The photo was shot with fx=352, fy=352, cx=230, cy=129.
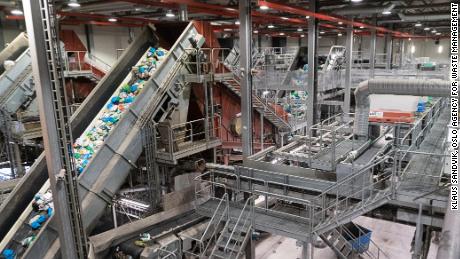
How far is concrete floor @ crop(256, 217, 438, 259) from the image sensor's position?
11562 millimetres

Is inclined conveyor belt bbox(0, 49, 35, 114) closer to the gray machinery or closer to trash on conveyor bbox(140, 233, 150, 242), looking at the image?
the gray machinery

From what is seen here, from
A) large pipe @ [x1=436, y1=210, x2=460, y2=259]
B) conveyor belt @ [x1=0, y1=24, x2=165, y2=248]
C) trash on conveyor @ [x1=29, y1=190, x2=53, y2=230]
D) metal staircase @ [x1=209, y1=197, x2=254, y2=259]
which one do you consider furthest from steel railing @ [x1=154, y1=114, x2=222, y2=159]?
large pipe @ [x1=436, y1=210, x2=460, y2=259]

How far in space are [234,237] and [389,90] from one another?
5056mm

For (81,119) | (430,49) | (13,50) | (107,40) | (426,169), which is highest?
(107,40)

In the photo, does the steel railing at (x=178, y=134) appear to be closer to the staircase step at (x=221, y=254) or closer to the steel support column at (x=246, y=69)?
the steel support column at (x=246, y=69)

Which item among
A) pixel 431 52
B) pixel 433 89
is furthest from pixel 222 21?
pixel 431 52

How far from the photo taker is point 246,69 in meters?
9.80

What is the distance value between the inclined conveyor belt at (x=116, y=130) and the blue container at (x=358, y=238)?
697 cm

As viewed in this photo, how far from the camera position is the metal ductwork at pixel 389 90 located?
25.5ft

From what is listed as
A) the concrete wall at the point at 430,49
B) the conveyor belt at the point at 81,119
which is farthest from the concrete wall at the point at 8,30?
the concrete wall at the point at 430,49

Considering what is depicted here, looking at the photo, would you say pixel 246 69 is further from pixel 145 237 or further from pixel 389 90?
pixel 145 237

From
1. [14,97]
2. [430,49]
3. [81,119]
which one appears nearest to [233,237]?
[81,119]

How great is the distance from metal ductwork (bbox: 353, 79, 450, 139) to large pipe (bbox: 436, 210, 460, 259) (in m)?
4.00

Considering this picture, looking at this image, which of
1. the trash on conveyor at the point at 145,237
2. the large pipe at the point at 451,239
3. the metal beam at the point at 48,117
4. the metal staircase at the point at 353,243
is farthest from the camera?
the metal staircase at the point at 353,243
